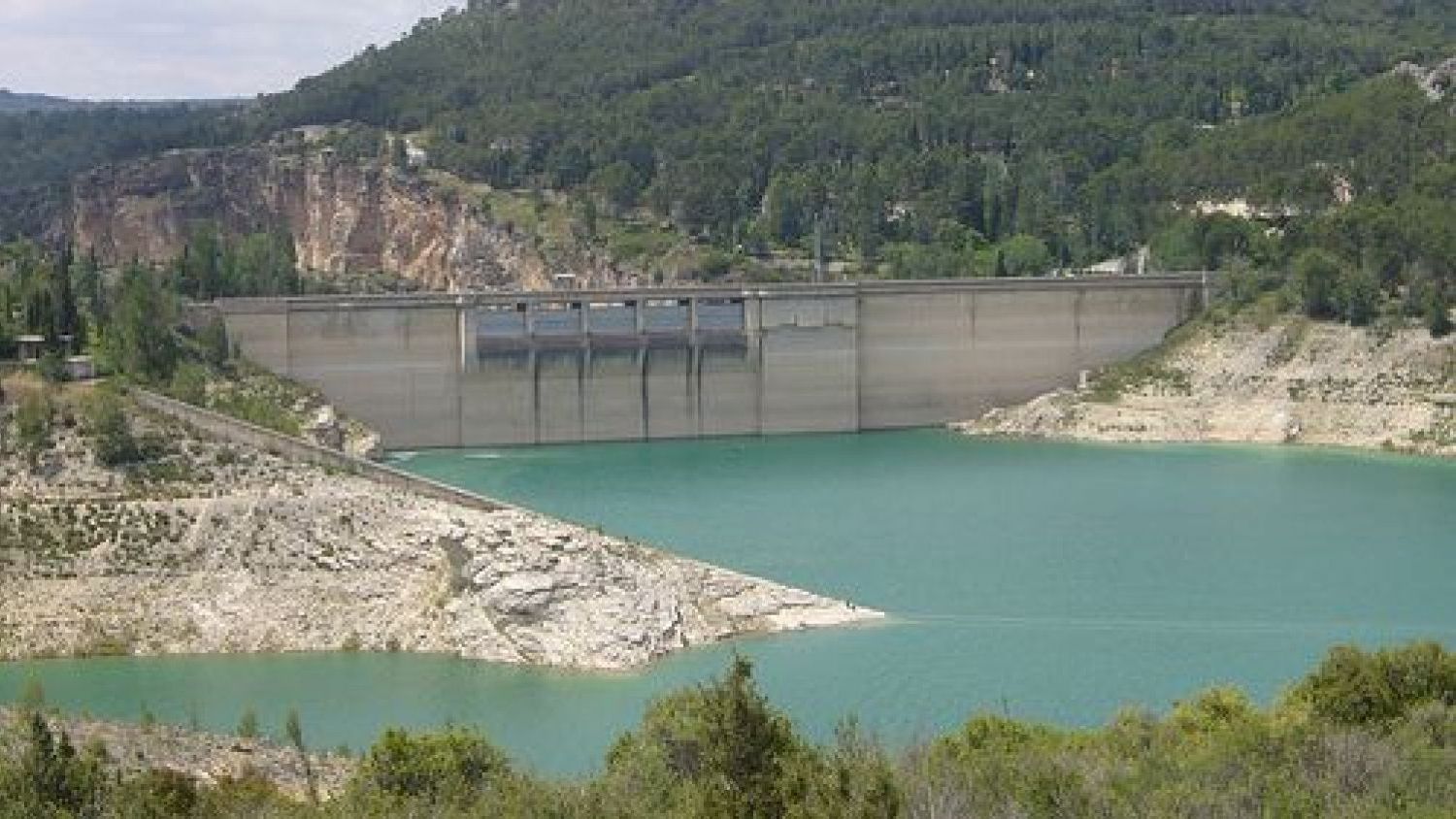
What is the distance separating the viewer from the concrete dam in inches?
2224

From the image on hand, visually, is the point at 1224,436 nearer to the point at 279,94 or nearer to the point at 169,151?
the point at 169,151

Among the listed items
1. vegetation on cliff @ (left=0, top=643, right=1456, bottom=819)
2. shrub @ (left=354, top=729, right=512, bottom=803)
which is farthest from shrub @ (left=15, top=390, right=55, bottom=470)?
shrub @ (left=354, top=729, right=512, bottom=803)

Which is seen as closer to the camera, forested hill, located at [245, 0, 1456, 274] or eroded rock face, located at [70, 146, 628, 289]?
forested hill, located at [245, 0, 1456, 274]

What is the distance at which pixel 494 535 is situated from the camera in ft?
117

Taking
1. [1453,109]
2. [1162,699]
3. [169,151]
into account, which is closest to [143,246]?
[169,151]

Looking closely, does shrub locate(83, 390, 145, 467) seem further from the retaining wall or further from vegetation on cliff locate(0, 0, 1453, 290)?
vegetation on cliff locate(0, 0, 1453, 290)

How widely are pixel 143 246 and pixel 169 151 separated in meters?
7.38

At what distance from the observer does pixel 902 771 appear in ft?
61.8

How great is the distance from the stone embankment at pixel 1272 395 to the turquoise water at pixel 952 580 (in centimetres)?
147

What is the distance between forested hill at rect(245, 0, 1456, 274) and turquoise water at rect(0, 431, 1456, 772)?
21.9 metres

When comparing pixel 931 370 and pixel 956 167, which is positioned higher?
pixel 956 167

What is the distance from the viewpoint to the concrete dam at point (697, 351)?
5650cm

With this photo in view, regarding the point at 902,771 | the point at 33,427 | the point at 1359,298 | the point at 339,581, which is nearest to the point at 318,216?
the point at 1359,298

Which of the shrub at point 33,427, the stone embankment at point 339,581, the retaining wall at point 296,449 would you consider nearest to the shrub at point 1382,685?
the stone embankment at point 339,581
